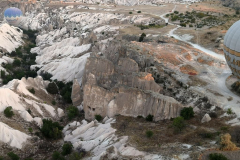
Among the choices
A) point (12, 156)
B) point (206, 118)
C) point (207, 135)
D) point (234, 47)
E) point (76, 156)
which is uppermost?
point (234, 47)

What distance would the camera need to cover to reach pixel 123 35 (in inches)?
1809

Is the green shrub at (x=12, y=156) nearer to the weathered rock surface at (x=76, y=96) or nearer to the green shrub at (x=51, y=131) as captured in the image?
the green shrub at (x=51, y=131)

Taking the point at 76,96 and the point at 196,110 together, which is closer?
the point at 196,110

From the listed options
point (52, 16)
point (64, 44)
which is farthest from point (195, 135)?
point (52, 16)

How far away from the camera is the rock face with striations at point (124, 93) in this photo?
78.0ft

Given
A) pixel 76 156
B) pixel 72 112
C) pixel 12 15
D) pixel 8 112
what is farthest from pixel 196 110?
pixel 12 15

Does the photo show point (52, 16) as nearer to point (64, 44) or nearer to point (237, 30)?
point (64, 44)

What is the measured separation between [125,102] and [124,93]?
92 centimetres

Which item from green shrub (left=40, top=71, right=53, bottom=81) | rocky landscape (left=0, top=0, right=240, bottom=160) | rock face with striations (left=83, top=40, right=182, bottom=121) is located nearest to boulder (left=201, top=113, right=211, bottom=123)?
rocky landscape (left=0, top=0, right=240, bottom=160)

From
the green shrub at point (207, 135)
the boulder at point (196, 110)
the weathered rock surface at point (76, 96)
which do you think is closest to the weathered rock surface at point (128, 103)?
the boulder at point (196, 110)

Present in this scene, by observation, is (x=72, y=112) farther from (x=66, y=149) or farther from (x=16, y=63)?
(x=16, y=63)

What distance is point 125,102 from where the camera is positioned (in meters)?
25.5

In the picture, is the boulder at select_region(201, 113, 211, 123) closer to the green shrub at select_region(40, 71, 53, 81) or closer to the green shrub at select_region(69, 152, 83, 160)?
the green shrub at select_region(69, 152, 83, 160)

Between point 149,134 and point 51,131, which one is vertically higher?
point 149,134
